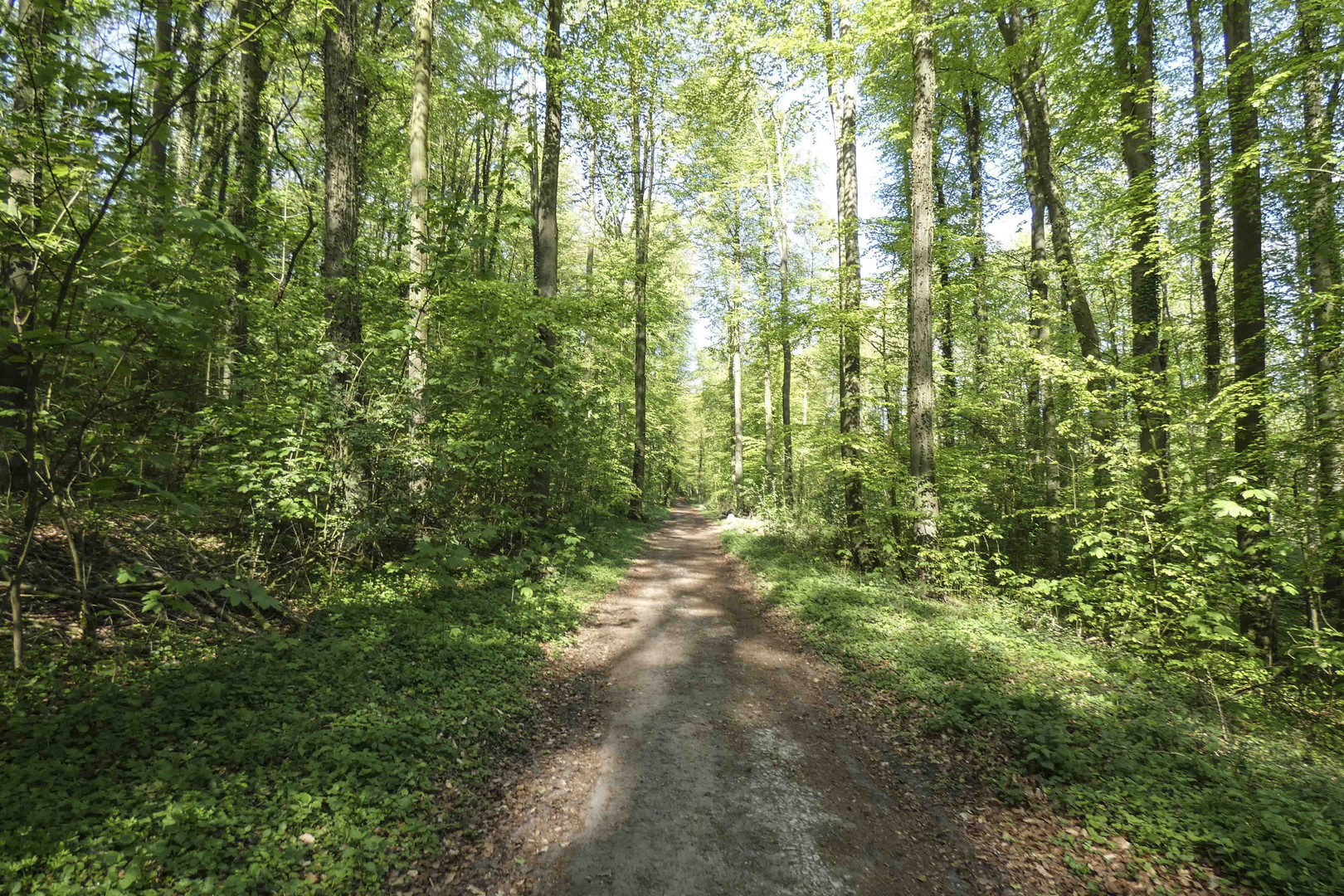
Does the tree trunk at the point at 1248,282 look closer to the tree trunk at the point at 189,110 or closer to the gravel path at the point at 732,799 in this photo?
the gravel path at the point at 732,799

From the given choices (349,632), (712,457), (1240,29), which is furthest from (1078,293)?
(712,457)

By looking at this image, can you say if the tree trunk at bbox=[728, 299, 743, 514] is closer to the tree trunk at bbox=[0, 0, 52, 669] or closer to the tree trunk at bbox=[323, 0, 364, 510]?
the tree trunk at bbox=[323, 0, 364, 510]

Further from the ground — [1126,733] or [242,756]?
[242,756]

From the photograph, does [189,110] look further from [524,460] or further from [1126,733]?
[1126,733]

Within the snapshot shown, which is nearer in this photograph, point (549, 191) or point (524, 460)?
point (524, 460)

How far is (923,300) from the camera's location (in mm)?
9430

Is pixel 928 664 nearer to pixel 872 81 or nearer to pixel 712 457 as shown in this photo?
pixel 872 81

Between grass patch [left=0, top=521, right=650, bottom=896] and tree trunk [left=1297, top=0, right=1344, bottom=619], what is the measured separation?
9.05 m

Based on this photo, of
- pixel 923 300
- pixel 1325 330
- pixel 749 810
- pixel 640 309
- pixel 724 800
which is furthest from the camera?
pixel 640 309

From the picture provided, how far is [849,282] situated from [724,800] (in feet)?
35.9

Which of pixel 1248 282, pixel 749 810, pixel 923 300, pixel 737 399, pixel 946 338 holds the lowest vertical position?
pixel 749 810

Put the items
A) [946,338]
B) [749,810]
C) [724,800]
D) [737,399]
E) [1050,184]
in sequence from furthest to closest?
[737,399]
[946,338]
[1050,184]
[724,800]
[749,810]

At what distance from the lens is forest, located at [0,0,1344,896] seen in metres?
3.33

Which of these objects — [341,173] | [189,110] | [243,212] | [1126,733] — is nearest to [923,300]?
[1126,733]
